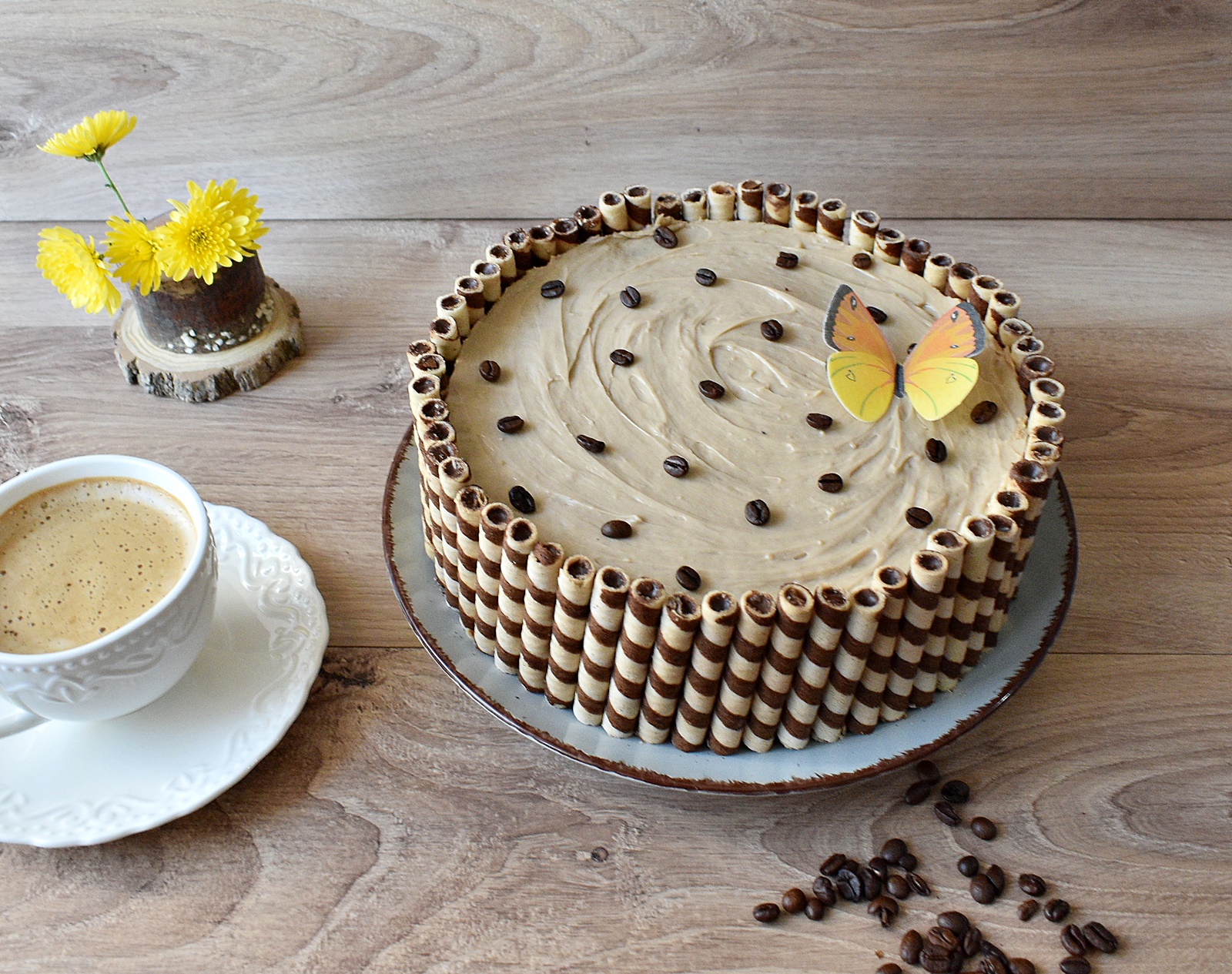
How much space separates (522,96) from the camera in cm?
236

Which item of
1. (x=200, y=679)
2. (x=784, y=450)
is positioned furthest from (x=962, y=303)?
(x=200, y=679)

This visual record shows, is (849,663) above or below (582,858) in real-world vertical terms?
above

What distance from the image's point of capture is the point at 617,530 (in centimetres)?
142

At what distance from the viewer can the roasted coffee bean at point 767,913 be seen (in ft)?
4.54

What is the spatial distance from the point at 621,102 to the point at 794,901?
1657mm

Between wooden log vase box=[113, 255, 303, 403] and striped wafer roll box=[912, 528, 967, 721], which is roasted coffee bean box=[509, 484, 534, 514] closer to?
striped wafer roll box=[912, 528, 967, 721]

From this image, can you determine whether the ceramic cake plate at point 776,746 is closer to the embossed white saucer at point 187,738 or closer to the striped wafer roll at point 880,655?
the striped wafer roll at point 880,655

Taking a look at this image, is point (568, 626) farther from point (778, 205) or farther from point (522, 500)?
point (778, 205)

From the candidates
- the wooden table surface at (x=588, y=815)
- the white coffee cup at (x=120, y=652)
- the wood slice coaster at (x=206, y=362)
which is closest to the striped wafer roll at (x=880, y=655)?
the wooden table surface at (x=588, y=815)

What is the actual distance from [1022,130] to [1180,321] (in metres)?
0.53

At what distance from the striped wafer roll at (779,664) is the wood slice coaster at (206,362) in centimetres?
119

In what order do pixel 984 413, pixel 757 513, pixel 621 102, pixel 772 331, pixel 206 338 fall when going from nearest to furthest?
pixel 757 513 → pixel 984 413 → pixel 772 331 → pixel 206 338 → pixel 621 102

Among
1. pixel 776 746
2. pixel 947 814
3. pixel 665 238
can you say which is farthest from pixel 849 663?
pixel 665 238

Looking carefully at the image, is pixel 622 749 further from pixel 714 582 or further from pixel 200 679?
pixel 200 679
